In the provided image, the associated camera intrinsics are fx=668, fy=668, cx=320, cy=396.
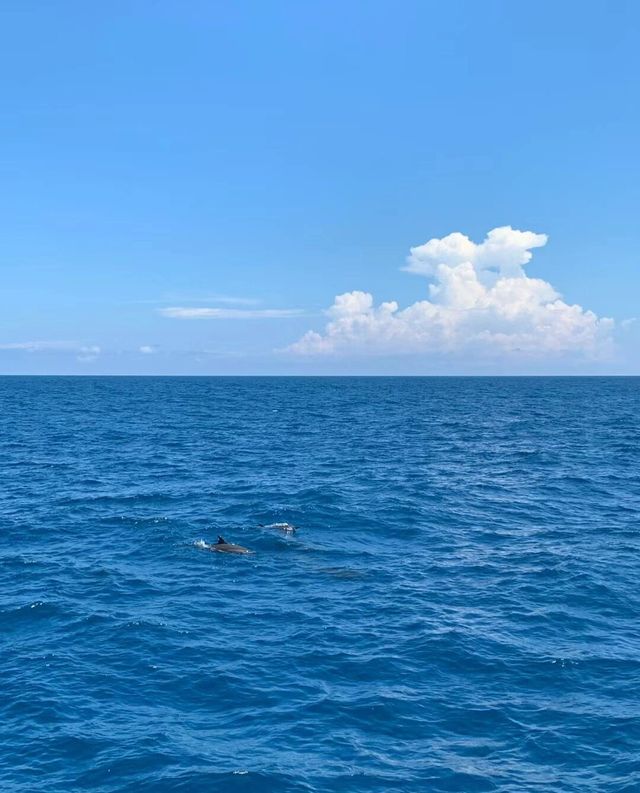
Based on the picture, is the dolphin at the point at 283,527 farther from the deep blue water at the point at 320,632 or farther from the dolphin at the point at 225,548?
the dolphin at the point at 225,548

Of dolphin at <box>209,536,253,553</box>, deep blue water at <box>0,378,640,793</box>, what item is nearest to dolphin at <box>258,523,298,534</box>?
deep blue water at <box>0,378,640,793</box>

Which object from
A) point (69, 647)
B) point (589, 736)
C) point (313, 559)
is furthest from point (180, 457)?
point (589, 736)

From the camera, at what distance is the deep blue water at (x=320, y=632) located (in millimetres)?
20156

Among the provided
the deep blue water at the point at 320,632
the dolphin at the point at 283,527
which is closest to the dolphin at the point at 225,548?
the deep blue water at the point at 320,632

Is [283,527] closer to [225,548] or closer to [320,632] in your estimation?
[225,548]

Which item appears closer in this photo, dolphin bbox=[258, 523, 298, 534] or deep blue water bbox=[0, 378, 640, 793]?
deep blue water bbox=[0, 378, 640, 793]

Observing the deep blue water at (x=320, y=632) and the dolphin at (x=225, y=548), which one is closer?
the deep blue water at (x=320, y=632)

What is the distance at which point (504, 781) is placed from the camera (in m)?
19.1

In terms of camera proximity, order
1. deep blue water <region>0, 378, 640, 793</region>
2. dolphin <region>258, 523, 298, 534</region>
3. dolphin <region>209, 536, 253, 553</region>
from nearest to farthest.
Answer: deep blue water <region>0, 378, 640, 793</region> < dolphin <region>209, 536, 253, 553</region> < dolphin <region>258, 523, 298, 534</region>

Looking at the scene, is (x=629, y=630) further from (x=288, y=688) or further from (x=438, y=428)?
(x=438, y=428)

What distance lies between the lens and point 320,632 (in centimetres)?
2908

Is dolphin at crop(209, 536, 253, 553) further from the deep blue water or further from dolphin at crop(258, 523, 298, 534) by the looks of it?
dolphin at crop(258, 523, 298, 534)

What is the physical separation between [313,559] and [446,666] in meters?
14.4

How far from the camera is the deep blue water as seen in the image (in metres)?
20.2
